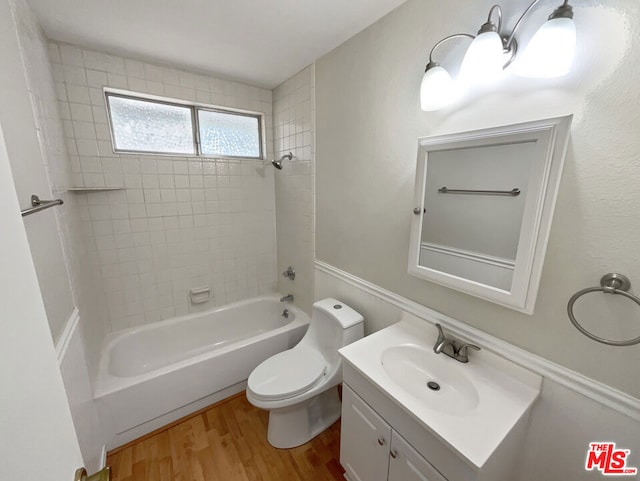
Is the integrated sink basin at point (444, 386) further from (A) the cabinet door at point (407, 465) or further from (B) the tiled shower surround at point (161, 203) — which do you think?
(B) the tiled shower surround at point (161, 203)

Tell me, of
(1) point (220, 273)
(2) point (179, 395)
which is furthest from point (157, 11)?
(2) point (179, 395)

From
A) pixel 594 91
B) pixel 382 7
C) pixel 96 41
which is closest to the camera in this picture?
pixel 594 91

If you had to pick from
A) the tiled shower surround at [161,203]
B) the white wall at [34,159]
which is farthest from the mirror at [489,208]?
the tiled shower surround at [161,203]

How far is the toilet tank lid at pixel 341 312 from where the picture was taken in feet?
5.07

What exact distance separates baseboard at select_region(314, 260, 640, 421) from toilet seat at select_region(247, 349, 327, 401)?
615 mm

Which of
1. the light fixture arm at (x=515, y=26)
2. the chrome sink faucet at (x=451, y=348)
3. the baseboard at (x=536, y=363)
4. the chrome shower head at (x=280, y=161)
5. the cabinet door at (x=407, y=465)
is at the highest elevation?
the light fixture arm at (x=515, y=26)

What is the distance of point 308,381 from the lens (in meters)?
1.46

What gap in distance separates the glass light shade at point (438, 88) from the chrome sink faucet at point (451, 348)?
0.97 meters

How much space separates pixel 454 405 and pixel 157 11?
2264mm

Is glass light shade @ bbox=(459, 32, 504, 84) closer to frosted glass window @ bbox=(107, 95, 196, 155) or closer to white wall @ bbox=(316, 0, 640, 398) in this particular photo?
white wall @ bbox=(316, 0, 640, 398)

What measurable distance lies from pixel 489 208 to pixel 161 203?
218 centimetres

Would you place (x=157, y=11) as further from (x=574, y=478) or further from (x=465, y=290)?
(x=574, y=478)

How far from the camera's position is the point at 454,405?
1010 mm

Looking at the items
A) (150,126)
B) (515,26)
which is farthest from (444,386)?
(150,126)
